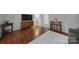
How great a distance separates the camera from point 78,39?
2.30 m

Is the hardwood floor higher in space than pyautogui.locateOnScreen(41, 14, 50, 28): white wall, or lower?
lower

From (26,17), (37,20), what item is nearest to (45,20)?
(37,20)

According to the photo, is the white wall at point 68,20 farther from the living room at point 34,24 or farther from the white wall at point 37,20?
the white wall at point 37,20

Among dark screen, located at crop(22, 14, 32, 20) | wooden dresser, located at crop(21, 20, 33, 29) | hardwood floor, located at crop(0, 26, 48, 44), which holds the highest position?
dark screen, located at crop(22, 14, 32, 20)

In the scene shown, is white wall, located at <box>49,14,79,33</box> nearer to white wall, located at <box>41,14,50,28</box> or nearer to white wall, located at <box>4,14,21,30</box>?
white wall, located at <box>41,14,50,28</box>

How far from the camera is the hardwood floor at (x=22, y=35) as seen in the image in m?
2.31

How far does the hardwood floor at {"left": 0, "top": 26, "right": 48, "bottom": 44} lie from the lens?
2.31m

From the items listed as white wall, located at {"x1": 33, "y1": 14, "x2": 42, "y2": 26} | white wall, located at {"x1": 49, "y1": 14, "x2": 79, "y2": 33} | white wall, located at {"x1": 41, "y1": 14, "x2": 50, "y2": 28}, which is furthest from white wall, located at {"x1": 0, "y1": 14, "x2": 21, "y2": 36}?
white wall, located at {"x1": 49, "y1": 14, "x2": 79, "y2": 33}

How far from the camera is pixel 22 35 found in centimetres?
234

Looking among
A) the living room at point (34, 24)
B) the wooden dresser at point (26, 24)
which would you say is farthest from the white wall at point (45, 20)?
the wooden dresser at point (26, 24)
